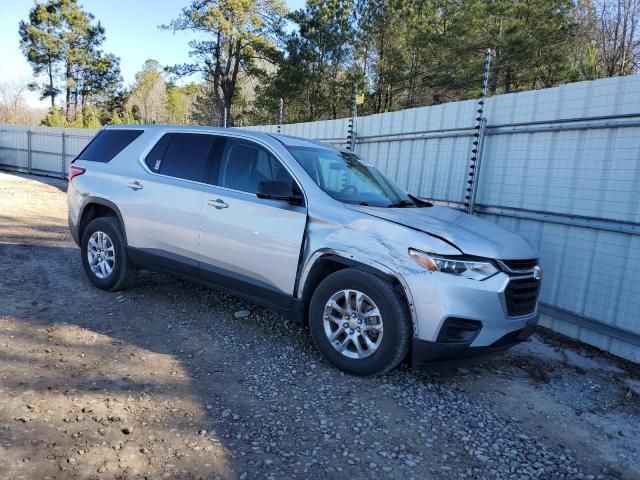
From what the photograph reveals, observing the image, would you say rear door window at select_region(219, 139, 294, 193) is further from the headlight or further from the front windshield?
the headlight

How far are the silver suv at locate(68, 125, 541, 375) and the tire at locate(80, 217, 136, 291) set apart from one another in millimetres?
17

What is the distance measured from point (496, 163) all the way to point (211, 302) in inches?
150

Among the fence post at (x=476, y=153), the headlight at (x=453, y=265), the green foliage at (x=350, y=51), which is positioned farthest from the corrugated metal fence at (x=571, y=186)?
the green foliage at (x=350, y=51)

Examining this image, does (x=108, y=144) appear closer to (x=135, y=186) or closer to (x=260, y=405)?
(x=135, y=186)

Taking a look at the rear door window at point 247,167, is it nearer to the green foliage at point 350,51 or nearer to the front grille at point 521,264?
the front grille at point 521,264

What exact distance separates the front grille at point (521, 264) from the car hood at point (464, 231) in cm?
3

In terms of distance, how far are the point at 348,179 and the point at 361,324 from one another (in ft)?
4.80

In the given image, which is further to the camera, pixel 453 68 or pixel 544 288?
pixel 453 68

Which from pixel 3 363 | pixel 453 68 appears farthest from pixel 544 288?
pixel 453 68

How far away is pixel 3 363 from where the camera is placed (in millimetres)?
3564

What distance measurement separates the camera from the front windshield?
422 cm

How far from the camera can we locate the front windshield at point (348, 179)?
166 inches

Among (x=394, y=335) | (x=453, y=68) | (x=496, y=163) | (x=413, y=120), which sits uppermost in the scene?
(x=453, y=68)

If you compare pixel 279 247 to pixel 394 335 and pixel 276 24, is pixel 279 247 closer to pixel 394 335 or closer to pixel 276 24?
pixel 394 335
